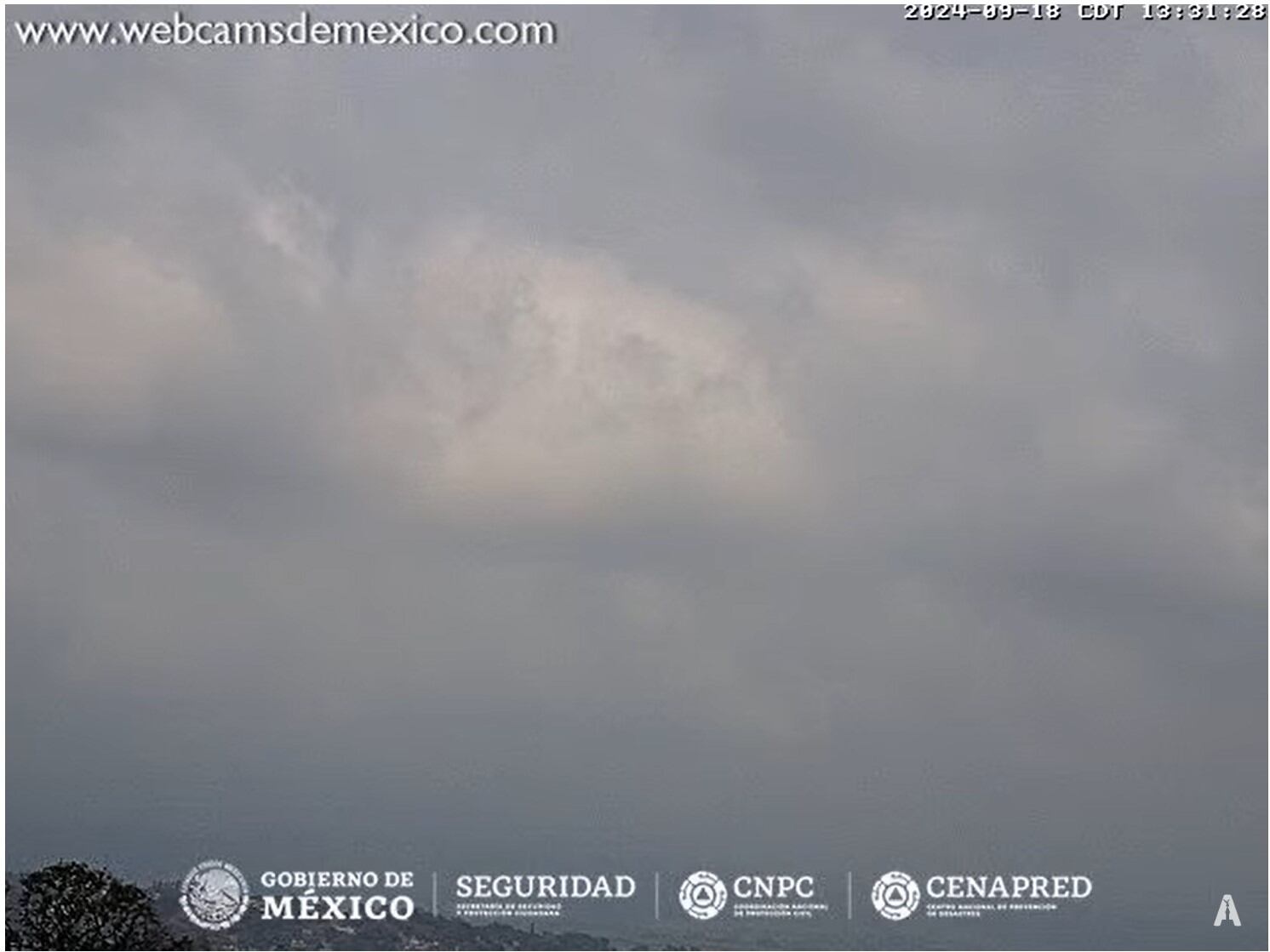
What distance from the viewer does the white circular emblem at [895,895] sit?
33.2 ft

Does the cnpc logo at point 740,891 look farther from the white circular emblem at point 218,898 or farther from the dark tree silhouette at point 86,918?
the dark tree silhouette at point 86,918

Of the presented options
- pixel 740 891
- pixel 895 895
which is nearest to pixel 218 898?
pixel 740 891

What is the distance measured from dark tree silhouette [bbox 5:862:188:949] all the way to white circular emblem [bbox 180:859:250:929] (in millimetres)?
184

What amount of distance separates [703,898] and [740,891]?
225 millimetres

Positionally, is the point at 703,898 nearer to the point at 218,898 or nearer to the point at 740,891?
the point at 740,891

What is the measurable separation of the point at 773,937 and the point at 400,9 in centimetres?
614

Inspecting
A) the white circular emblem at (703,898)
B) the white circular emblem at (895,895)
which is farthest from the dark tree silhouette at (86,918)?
the white circular emblem at (895,895)

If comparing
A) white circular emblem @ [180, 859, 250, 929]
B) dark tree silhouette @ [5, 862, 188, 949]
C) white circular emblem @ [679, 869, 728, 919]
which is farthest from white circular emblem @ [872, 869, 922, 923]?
dark tree silhouette @ [5, 862, 188, 949]

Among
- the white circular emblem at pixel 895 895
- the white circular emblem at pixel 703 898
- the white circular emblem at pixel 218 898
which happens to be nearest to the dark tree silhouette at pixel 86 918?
the white circular emblem at pixel 218 898

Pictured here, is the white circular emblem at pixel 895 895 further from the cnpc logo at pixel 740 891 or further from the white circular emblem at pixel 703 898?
the white circular emblem at pixel 703 898

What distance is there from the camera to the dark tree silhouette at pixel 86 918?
397 inches

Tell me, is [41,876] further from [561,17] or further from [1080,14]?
[1080,14]

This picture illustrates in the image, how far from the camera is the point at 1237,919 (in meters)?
10.1

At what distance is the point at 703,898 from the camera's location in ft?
33.3
